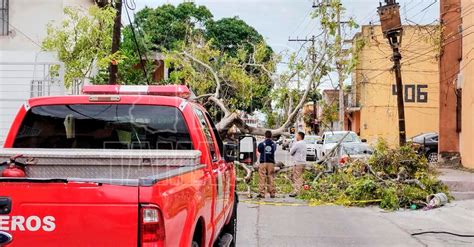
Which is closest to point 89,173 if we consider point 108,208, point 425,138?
point 108,208

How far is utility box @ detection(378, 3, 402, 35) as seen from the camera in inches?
766

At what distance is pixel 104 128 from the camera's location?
566cm

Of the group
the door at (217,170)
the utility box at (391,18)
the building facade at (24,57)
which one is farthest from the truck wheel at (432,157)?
the door at (217,170)

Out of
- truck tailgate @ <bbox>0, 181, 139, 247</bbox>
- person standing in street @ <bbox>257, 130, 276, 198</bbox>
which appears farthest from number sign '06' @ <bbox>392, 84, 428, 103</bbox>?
truck tailgate @ <bbox>0, 181, 139, 247</bbox>

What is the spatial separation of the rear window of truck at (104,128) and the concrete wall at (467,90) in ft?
54.1

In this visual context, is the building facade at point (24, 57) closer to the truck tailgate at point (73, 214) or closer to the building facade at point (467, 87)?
the truck tailgate at point (73, 214)

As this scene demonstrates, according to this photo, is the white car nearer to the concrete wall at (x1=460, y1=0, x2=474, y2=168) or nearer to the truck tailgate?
the concrete wall at (x1=460, y1=0, x2=474, y2=168)

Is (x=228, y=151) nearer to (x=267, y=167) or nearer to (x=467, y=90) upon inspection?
(x=267, y=167)

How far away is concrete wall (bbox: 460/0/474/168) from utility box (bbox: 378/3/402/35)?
2.69 meters

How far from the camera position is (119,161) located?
484 centimetres

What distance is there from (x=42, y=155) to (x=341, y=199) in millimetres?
9727

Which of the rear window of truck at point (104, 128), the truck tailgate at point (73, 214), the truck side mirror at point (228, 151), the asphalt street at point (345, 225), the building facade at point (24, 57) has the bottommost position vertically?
the asphalt street at point (345, 225)

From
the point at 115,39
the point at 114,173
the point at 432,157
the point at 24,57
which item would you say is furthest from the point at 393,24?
the point at 114,173

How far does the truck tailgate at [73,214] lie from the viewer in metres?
3.26
